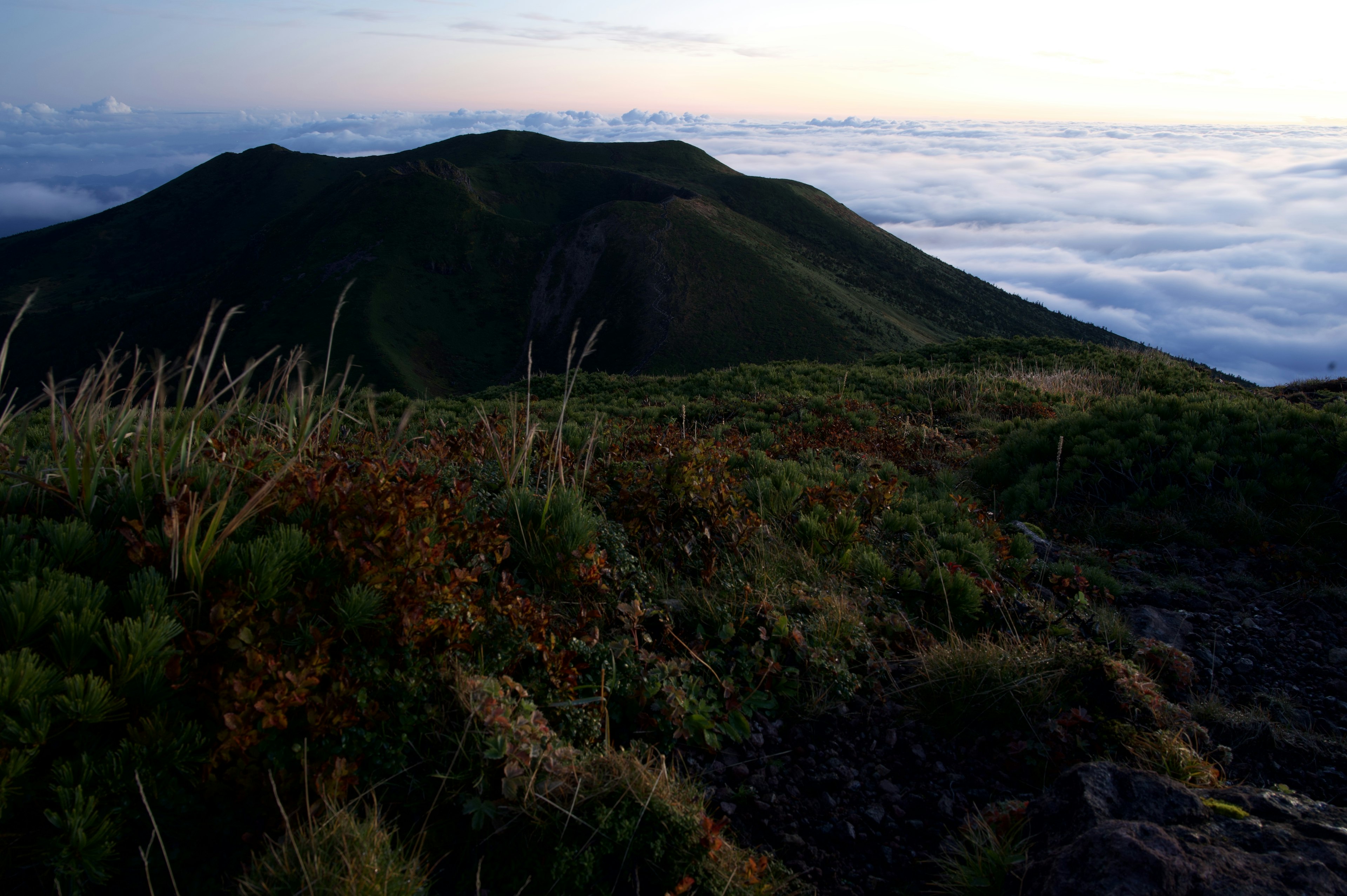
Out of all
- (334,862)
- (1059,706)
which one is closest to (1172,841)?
(1059,706)

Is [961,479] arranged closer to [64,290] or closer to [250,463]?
[250,463]

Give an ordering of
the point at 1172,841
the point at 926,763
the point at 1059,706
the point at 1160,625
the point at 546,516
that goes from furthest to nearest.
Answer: the point at 1160,625
the point at 546,516
the point at 1059,706
the point at 926,763
the point at 1172,841

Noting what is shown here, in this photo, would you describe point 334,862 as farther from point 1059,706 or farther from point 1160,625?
point 1160,625

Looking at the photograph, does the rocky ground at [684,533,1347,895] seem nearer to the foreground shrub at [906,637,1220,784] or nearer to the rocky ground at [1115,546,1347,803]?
the rocky ground at [1115,546,1347,803]

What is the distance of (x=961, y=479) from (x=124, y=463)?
7.69 meters

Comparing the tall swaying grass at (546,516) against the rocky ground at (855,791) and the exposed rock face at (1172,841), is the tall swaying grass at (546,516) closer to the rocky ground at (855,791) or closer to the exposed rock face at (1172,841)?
the rocky ground at (855,791)

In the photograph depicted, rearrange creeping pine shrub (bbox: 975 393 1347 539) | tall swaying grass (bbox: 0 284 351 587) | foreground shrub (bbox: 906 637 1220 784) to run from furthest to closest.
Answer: creeping pine shrub (bbox: 975 393 1347 539) → foreground shrub (bbox: 906 637 1220 784) → tall swaying grass (bbox: 0 284 351 587)

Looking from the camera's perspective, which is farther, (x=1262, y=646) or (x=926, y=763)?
(x=1262, y=646)

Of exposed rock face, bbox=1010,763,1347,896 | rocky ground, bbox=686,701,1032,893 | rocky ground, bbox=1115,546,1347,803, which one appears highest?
exposed rock face, bbox=1010,763,1347,896

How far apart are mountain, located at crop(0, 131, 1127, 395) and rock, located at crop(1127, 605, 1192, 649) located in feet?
228

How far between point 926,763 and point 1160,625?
105 inches

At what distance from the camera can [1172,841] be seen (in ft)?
6.89

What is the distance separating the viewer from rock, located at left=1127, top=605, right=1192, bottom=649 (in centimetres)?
447

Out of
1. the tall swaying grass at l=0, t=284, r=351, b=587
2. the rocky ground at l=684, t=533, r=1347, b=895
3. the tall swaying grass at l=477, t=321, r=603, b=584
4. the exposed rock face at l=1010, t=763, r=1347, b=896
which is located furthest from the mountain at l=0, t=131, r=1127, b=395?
the exposed rock face at l=1010, t=763, r=1347, b=896
